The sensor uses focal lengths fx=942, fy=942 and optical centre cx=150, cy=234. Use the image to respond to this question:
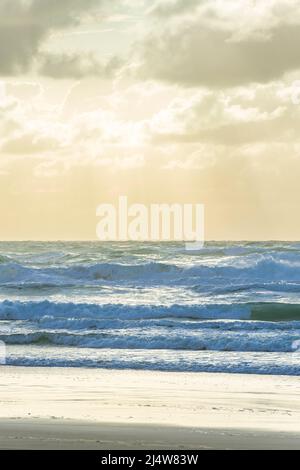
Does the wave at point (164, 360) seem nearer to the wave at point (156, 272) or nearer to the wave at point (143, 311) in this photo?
the wave at point (143, 311)

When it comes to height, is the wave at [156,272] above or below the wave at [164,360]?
above

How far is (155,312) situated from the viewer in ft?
105

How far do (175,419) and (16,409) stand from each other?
2523 mm

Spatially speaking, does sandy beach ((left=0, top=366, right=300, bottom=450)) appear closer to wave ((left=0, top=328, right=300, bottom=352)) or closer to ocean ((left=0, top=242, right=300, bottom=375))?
ocean ((left=0, top=242, right=300, bottom=375))

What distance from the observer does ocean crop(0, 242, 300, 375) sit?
21.3 m

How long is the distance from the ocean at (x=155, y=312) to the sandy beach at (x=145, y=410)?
1.86 meters

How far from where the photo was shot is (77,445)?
11609mm

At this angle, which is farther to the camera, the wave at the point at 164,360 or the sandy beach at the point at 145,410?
the wave at the point at 164,360

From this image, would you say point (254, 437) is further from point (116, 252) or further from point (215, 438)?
point (116, 252)

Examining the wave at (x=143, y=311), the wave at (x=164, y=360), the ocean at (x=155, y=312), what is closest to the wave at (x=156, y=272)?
the ocean at (x=155, y=312)

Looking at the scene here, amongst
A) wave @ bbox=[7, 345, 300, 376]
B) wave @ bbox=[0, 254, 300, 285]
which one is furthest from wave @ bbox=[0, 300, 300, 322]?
wave @ bbox=[0, 254, 300, 285]

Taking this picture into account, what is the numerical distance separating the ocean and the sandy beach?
1863 millimetres

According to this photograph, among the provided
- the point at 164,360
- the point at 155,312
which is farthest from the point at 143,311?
the point at 164,360

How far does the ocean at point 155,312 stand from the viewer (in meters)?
21.3
